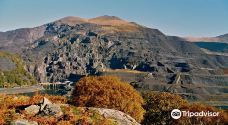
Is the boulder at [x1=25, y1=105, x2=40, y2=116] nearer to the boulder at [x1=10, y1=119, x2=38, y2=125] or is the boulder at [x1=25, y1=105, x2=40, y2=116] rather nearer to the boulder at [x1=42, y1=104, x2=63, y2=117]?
the boulder at [x1=42, y1=104, x2=63, y2=117]

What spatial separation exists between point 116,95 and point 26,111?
225 ft

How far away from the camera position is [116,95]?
10356 centimetres

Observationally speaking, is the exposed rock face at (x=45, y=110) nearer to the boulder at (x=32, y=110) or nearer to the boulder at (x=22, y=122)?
the boulder at (x=32, y=110)

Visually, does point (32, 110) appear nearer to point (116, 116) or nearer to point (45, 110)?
point (45, 110)

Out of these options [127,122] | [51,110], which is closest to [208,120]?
[127,122]

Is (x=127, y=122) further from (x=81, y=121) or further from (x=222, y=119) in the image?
(x=222, y=119)

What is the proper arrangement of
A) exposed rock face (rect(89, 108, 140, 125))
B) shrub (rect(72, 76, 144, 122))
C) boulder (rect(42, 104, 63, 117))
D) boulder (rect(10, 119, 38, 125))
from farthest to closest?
shrub (rect(72, 76, 144, 122)) < exposed rock face (rect(89, 108, 140, 125)) < boulder (rect(42, 104, 63, 117)) < boulder (rect(10, 119, 38, 125))

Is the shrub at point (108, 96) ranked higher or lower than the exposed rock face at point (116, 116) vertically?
lower

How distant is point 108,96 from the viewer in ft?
338

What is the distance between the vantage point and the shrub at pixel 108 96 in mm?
100500

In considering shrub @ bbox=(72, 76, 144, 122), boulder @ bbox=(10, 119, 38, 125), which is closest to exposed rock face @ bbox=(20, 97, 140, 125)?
boulder @ bbox=(10, 119, 38, 125)

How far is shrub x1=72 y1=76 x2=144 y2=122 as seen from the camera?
100 meters

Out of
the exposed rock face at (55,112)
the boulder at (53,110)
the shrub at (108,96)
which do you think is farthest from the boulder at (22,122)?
the shrub at (108,96)

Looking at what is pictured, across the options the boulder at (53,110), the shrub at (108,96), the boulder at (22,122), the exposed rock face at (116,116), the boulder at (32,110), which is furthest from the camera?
the shrub at (108,96)
